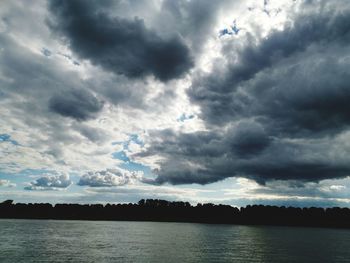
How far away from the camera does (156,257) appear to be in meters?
87.5

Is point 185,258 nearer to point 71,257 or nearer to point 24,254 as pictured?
point 71,257

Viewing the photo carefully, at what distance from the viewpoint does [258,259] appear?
294 ft

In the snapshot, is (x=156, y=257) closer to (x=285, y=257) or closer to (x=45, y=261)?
(x=45, y=261)

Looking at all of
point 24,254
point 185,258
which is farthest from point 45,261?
point 185,258

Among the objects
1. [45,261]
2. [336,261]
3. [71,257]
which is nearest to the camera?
[45,261]

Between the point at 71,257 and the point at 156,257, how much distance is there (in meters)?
21.9

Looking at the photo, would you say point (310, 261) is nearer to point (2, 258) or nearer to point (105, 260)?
point (105, 260)

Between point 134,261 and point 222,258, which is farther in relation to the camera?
point 222,258

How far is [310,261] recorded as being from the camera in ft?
289

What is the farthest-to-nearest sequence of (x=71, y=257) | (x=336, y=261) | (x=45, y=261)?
(x=336, y=261)
(x=71, y=257)
(x=45, y=261)

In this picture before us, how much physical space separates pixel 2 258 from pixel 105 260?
24.5 metres

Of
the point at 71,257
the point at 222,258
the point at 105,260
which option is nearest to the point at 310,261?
the point at 222,258

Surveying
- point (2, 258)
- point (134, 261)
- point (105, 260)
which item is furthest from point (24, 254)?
point (134, 261)

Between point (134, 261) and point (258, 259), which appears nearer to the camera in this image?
point (134, 261)
